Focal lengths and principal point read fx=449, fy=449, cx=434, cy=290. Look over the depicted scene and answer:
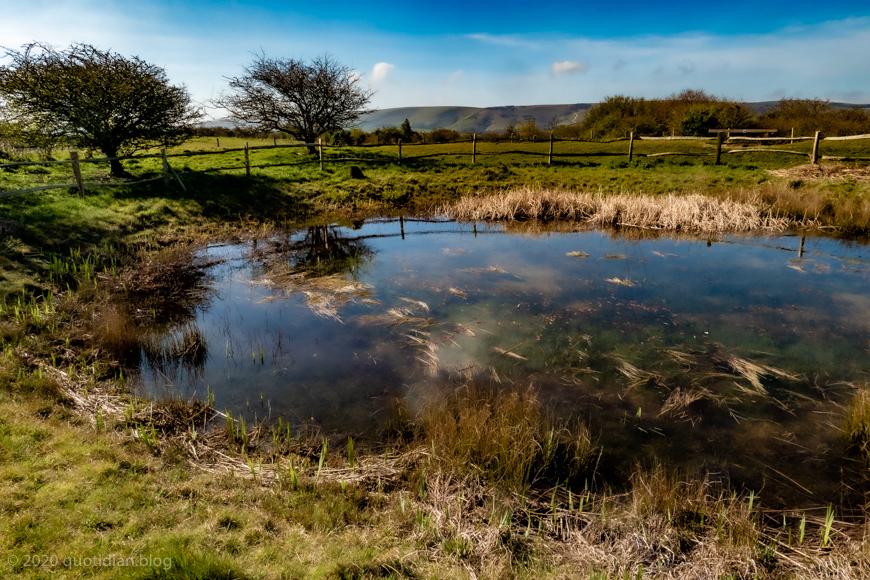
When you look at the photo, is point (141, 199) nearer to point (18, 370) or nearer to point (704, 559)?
point (18, 370)

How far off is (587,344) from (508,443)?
284 centimetres

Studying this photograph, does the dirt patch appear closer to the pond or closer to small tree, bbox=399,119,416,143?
the pond

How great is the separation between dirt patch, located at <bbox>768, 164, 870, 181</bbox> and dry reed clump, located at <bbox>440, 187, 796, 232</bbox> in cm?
452

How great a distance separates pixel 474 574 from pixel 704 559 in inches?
60.0

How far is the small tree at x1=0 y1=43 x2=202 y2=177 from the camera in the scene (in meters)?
14.2

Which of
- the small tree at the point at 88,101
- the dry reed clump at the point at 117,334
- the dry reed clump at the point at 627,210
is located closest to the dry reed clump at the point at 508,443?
the dry reed clump at the point at 117,334

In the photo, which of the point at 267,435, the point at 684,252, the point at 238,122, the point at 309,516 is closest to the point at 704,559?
the point at 309,516

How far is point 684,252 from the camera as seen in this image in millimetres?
11188

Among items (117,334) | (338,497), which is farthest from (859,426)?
(117,334)

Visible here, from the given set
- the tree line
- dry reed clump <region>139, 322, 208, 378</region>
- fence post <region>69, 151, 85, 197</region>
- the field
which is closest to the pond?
dry reed clump <region>139, 322, 208, 378</region>

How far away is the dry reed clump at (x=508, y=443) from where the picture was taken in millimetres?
3812

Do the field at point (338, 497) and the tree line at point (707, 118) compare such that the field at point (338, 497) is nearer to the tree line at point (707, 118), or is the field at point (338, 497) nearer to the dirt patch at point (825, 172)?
the dirt patch at point (825, 172)

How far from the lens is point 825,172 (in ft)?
53.9

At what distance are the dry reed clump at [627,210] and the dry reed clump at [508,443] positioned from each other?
11.5m
